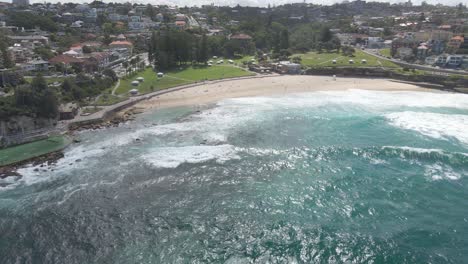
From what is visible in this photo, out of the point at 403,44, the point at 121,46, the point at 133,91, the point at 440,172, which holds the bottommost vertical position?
the point at 440,172

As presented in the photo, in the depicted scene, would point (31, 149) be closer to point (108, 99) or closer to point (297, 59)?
point (108, 99)

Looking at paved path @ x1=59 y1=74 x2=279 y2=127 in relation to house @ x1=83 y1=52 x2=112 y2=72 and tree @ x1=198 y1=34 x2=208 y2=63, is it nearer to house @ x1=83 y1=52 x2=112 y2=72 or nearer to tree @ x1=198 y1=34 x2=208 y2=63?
tree @ x1=198 y1=34 x2=208 y2=63

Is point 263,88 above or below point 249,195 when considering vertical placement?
above

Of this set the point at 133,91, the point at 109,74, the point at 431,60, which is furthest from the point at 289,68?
the point at 109,74

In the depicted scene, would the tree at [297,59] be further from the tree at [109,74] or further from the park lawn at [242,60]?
the tree at [109,74]

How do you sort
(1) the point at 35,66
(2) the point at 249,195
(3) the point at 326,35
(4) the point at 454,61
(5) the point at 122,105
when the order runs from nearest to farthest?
1. (2) the point at 249,195
2. (5) the point at 122,105
3. (1) the point at 35,66
4. (4) the point at 454,61
5. (3) the point at 326,35

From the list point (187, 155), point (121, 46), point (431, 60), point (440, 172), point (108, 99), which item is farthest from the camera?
point (121, 46)

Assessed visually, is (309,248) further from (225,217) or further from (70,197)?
(70,197)

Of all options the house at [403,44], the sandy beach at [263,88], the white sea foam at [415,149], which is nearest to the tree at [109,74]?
the sandy beach at [263,88]
